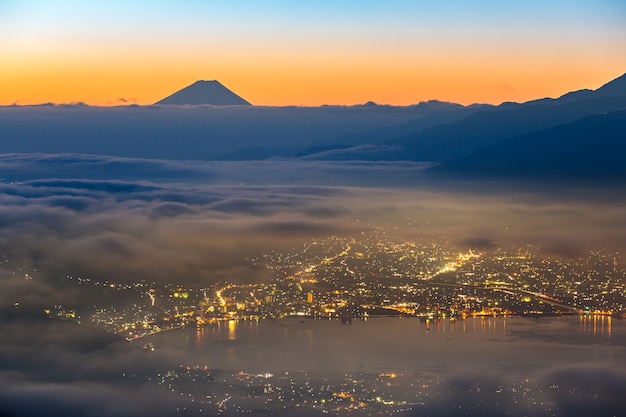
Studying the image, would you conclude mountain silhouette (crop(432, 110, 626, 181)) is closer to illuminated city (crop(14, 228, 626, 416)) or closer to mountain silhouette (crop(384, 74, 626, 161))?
mountain silhouette (crop(384, 74, 626, 161))

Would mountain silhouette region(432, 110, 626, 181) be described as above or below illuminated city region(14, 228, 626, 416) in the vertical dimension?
above

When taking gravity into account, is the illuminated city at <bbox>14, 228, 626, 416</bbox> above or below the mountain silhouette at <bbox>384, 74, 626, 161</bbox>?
below

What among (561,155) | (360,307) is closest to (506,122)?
(561,155)

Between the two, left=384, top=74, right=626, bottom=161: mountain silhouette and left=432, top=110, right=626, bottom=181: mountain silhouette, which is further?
left=384, top=74, right=626, bottom=161: mountain silhouette

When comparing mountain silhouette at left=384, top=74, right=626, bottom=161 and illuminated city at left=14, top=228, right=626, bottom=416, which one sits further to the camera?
mountain silhouette at left=384, top=74, right=626, bottom=161

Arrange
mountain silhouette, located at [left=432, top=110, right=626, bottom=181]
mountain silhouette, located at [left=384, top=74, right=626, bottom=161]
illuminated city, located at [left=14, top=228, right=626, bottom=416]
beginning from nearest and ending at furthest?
1. illuminated city, located at [left=14, top=228, right=626, bottom=416]
2. mountain silhouette, located at [left=432, top=110, right=626, bottom=181]
3. mountain silhouette, located at [left=384, top=74, right=626, bottom=161]

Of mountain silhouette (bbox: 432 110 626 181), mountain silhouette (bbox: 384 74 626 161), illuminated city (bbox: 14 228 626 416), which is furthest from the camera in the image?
mountain silhouette (bbox: 384 74 626 161)

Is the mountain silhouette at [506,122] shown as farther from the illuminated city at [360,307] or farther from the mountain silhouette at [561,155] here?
the illuminated city at [360,307]

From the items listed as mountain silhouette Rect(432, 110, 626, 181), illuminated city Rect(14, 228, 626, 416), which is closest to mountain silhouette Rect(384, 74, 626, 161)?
mountain silhouette Rect(432, 110, 626, 181)

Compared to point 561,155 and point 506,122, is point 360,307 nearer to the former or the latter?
point 561,155

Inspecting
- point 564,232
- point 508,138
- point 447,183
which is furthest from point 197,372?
point 508,138

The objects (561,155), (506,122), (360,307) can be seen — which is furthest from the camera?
(506,122)

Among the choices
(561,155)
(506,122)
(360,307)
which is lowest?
(360,307)
